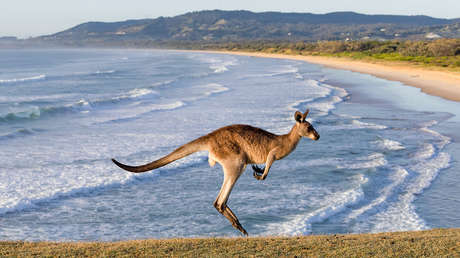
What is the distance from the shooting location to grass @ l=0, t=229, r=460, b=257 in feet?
24.5

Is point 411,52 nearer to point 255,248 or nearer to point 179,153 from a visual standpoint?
point 255,248

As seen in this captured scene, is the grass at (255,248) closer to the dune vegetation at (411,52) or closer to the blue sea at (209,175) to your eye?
the blue sea at (209,175)

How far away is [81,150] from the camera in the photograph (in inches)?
765

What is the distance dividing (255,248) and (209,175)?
8.32 metres

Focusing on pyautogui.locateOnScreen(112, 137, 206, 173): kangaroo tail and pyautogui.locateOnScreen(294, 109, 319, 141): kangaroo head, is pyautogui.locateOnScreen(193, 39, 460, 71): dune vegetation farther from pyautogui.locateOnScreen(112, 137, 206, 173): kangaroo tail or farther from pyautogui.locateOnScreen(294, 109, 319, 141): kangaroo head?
pyautogui.locateOnScreen(112, 137, 206, 173): kangaroo tail

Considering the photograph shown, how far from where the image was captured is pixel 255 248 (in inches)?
302

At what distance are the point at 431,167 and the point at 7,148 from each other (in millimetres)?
14657

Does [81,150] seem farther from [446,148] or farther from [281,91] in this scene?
[281,91]

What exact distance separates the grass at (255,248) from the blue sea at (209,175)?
2749mm

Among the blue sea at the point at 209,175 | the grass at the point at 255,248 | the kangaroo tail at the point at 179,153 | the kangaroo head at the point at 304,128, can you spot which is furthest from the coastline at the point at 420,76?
the kangaroo tail at the point at 179,153

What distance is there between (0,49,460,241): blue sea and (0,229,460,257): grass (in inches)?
108

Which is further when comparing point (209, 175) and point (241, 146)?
point (209, 175)

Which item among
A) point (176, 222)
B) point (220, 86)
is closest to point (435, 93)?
point (220, 86)

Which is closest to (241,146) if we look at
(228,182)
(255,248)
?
(228,182)
